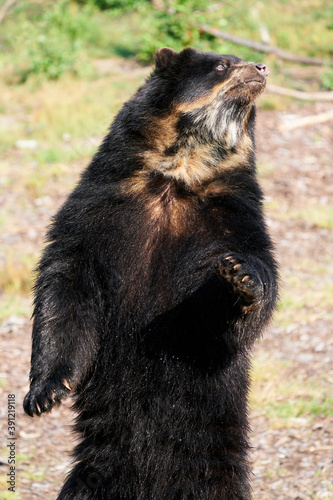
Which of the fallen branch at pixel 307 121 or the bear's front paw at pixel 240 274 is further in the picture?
the fallen branch at pixel 307 121

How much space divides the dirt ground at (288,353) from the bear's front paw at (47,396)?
1.01 meters

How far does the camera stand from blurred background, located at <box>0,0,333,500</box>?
475cm

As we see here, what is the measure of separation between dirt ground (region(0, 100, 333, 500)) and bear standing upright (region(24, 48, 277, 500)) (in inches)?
41.1

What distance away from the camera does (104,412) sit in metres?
3.38

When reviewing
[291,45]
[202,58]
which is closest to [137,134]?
[202,58]

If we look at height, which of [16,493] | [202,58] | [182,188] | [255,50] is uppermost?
[202,58]

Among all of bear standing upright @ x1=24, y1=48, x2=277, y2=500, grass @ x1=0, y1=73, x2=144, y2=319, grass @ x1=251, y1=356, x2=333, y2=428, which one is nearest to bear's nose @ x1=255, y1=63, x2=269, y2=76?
bear standing upright @ x1=24, y1=48, x2=277, y2=500

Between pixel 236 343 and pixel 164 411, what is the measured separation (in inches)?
20.0

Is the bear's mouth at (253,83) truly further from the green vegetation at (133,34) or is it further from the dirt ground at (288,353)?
the green vegetation at (133,34)

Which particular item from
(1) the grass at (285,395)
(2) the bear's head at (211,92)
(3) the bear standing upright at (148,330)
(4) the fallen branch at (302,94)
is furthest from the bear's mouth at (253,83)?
(4) the fallen branch at (302,94)

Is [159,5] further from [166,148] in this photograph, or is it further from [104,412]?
[104,412]

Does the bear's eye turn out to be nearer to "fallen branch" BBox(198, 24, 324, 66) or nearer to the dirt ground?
the dirt ground

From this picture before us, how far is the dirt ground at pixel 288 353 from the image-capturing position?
436 cm

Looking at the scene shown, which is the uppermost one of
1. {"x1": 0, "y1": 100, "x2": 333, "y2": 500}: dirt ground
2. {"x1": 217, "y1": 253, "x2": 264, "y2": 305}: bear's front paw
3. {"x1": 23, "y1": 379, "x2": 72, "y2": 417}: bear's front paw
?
{"x1": 217, "y1": 253, "x2": 264, "y2": 305}: bear's front paw
